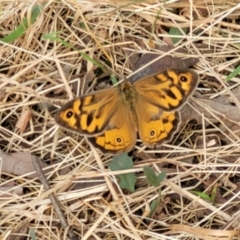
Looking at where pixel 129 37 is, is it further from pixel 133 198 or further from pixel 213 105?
pixel 133 198

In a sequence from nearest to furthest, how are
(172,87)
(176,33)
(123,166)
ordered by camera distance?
1. (172,87)
2. (123,166)
3. (176,33)

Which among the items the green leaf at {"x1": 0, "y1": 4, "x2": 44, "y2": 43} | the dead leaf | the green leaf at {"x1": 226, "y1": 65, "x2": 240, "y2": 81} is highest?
the green leaf at {"x1": 0, "y1": 4, "x2": 44, "y2": 43}

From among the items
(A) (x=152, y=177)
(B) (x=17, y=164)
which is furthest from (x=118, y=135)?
(B) (x=17, y=164)

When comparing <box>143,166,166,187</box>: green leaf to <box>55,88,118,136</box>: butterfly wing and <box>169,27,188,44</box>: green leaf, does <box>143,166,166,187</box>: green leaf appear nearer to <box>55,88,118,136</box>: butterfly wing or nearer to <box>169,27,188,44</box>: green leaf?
<box>55,88,118,136</box>: butterfly wing

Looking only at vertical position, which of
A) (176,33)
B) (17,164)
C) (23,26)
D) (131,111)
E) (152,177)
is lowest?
(152,177)

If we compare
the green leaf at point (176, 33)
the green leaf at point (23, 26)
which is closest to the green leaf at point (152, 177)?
the green leaf at point (176, 33)

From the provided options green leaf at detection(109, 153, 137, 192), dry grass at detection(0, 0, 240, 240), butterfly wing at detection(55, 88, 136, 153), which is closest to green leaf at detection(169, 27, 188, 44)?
dry grass at detection(0, 0, 240, 240)

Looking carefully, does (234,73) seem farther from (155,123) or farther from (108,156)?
(108,156)
